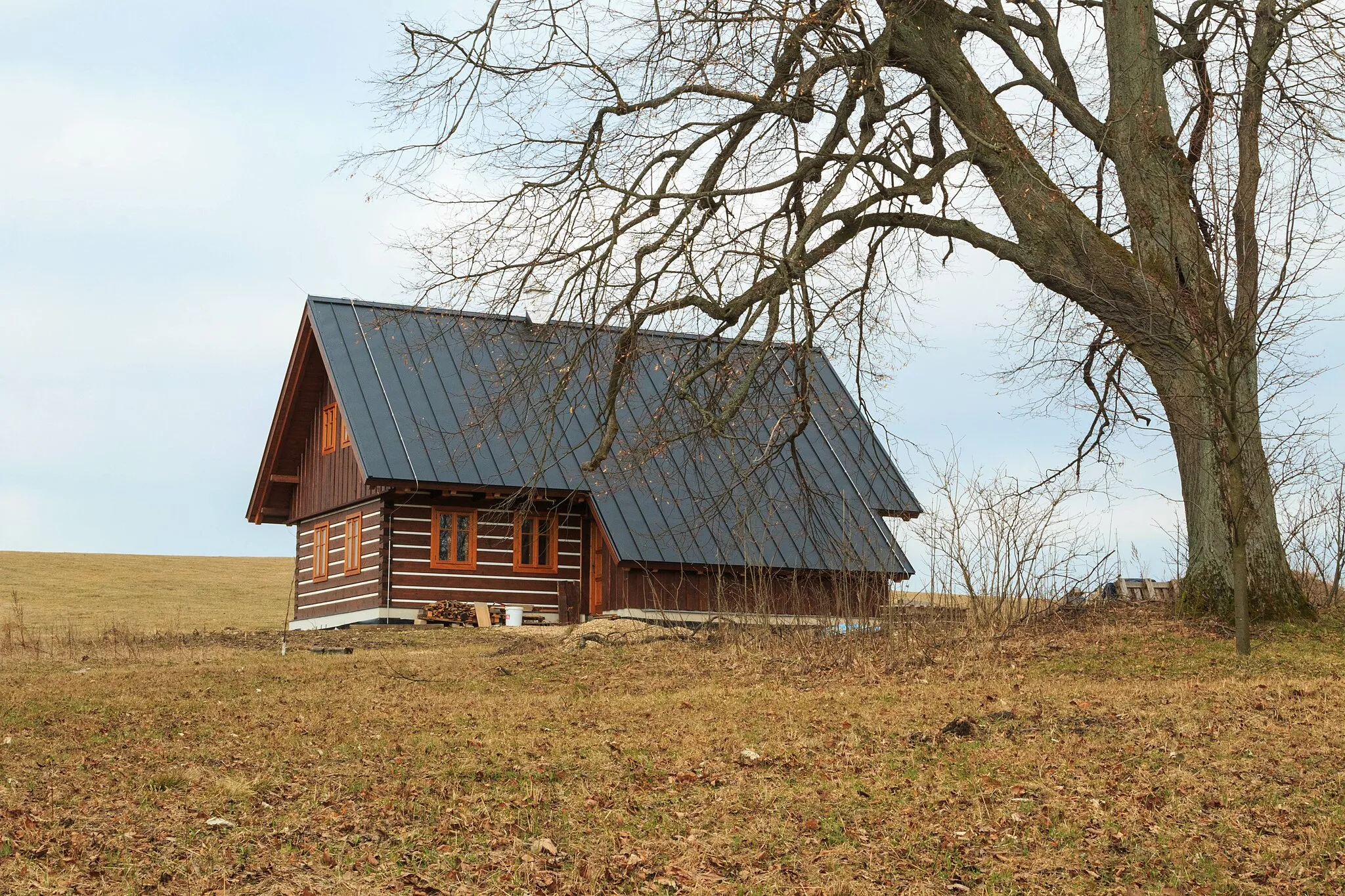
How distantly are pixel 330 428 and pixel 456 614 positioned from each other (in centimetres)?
609

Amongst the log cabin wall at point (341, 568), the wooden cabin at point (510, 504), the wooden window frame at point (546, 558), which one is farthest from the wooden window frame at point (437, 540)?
the log cabin wall at point (341, 568)

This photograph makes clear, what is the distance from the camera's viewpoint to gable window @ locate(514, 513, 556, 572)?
90.5ft

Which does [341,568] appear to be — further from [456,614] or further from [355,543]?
[456,614]

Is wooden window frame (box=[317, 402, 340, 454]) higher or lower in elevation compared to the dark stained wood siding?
higher

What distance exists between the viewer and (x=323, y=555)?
30141mm

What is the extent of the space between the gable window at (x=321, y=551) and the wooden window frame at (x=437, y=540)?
3865 mm

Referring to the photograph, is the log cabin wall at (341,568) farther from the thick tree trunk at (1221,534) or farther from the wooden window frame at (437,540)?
the thick tree trunk at (1221,534)

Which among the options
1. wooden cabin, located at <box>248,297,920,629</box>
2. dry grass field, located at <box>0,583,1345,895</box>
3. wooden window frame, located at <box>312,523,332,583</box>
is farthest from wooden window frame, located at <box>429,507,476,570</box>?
dry grass field, located at <box>0,583,1345,895</box>

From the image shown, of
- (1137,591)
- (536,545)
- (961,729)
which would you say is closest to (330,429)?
(536,545)

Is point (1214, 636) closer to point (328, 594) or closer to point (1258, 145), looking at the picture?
point (1258, 145)

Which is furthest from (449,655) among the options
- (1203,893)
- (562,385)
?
(1203,893)

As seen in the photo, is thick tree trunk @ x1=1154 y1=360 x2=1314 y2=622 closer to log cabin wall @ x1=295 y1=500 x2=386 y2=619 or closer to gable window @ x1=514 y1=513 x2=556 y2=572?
gable window @ x1=514 y1=513 x2=556 y2=572

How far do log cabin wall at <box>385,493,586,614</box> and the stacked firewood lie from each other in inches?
10.9

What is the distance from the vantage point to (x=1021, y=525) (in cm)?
1541
